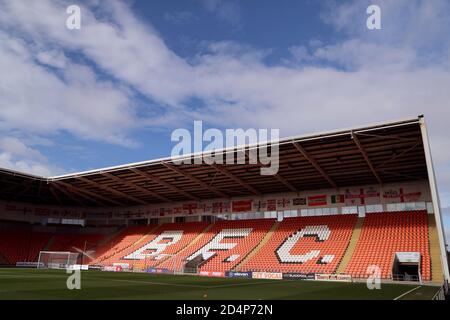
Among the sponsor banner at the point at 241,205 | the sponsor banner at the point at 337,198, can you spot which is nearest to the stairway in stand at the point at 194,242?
the sponsor banner at the point at 241,205

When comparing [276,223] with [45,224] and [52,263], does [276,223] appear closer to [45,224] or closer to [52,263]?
[52,263]

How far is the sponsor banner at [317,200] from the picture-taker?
40.1 metres

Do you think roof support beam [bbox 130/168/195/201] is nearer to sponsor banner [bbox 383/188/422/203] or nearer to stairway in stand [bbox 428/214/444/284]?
sponsor banner [bbox 383/188/422/203]

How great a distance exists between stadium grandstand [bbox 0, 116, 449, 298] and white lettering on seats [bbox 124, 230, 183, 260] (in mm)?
169

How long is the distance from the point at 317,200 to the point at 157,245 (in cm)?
2022

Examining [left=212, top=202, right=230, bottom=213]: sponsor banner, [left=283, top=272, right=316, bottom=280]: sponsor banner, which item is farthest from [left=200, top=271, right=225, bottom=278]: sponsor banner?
[left=212, top=202, right=230, bottom=213]: sponsor banner

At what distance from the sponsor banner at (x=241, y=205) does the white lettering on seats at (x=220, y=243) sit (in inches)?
110

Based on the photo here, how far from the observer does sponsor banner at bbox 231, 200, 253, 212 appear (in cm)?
4459

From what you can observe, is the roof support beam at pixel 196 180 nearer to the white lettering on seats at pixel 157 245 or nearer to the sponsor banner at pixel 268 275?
the white lettering on seats at pixel 157 245

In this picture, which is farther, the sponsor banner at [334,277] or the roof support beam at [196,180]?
the roof support beam at [196,180]

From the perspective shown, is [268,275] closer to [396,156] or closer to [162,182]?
[396,156]

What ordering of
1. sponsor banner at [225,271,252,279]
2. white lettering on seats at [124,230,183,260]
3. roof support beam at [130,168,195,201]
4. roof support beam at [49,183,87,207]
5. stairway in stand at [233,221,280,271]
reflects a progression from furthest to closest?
roof support beam at [49,183,87,207] → white lettering on seats at [124,230,183,260] → roof support beam at [130,168,195,201] → stairway in stand at [233,221,280,271] → sponsor banner at [225,271,252,279]

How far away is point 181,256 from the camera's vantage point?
1578 inches
